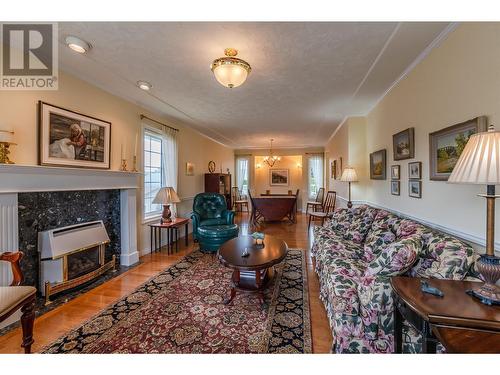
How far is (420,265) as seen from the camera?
1.66 m

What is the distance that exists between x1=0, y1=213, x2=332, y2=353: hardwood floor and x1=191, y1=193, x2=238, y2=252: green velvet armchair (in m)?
0.50

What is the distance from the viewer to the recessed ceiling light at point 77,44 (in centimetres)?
194

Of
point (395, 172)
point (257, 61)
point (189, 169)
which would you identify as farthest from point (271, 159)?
point (257, 61)

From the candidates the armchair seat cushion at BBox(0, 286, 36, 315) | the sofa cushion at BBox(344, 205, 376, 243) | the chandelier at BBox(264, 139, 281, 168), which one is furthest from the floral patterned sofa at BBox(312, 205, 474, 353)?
the chandelier at BBox(264, 139, 281, 168)

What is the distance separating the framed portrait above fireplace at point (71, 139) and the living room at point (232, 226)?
0.8 inches

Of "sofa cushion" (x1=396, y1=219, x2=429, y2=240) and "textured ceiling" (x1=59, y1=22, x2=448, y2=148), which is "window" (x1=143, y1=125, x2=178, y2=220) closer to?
"textured ceiling" (x1=59, y1=22, x2=448, y2=148)

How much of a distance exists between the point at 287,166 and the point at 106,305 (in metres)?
7.57

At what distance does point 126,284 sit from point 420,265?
10.1 feet

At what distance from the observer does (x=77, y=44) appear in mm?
1995

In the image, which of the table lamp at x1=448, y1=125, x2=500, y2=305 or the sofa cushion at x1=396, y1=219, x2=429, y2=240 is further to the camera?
the sofa cushion at x1=396, y1=219, x2=429, y2=240

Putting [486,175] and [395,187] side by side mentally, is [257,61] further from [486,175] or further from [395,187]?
[395,187]

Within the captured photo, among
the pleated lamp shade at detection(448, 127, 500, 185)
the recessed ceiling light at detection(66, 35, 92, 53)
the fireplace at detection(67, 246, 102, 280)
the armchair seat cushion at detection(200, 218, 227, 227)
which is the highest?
the recessed ceiling light at detection(66, 35, 92, 53)

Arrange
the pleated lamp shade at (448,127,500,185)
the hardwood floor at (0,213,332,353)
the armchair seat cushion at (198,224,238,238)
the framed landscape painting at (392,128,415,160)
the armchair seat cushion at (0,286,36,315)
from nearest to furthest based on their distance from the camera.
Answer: the pleated lamp shade at (448,127,500,185) → the armchair seat cushion at (0,286,36,315) → the hardwood floor at (0,213,332,353) → the framed landscape painting at (392,128,415,160) → the armchair seat cushion at (198,224,238,238)

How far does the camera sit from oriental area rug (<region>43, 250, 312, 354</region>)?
66.3 inches
